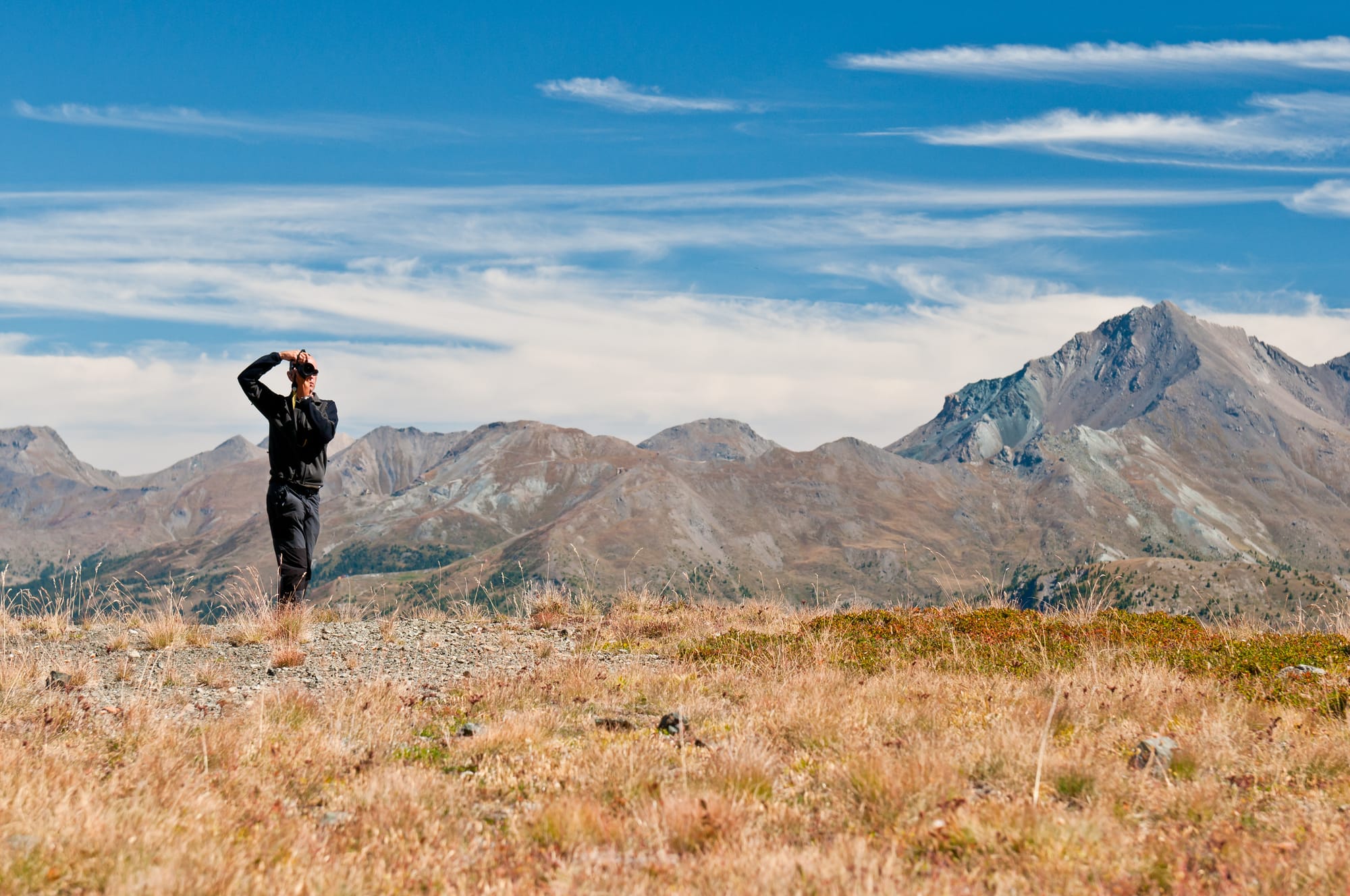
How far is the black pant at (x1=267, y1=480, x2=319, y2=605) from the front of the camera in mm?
11773

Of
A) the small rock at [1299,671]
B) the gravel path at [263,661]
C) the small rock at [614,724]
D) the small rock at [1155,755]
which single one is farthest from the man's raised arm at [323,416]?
the small rock at [1299,671]

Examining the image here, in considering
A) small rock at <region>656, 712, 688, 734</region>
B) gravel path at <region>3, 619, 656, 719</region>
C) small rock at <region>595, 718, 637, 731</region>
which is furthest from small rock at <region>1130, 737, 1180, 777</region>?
gravel path at <region>3, 619, 656, 719</region>

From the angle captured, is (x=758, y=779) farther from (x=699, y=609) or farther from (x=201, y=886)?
(x=699, y=609)

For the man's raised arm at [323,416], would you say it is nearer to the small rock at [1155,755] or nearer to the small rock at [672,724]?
the small rock at [672,724]

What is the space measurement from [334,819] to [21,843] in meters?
1.40

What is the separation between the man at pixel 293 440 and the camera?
1161 cm

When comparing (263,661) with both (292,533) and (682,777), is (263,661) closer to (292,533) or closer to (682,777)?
(292,533)

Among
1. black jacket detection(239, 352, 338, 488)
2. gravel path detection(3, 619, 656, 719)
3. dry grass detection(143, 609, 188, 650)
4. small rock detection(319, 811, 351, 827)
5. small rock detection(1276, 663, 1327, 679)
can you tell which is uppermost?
black jacket detection(239, 352, 338, 488)

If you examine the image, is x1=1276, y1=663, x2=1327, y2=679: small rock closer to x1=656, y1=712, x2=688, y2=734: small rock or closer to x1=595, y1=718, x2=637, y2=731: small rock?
x1=656, y1=712, x2=688, y2=734: small rock

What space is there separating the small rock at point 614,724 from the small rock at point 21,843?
12.7ft

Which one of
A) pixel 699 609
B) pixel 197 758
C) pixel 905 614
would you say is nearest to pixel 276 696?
pixel 197 758

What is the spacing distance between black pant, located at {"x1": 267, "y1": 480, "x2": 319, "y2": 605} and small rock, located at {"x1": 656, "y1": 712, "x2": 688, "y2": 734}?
21.1 feet

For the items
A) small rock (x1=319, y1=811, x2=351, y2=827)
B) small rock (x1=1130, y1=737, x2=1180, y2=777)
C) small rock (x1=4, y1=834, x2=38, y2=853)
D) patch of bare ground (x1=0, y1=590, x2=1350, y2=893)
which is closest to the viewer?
Result: small rock (x1=4, y1=834, x2=38, y2=853)

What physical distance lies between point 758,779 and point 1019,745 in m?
1.80
